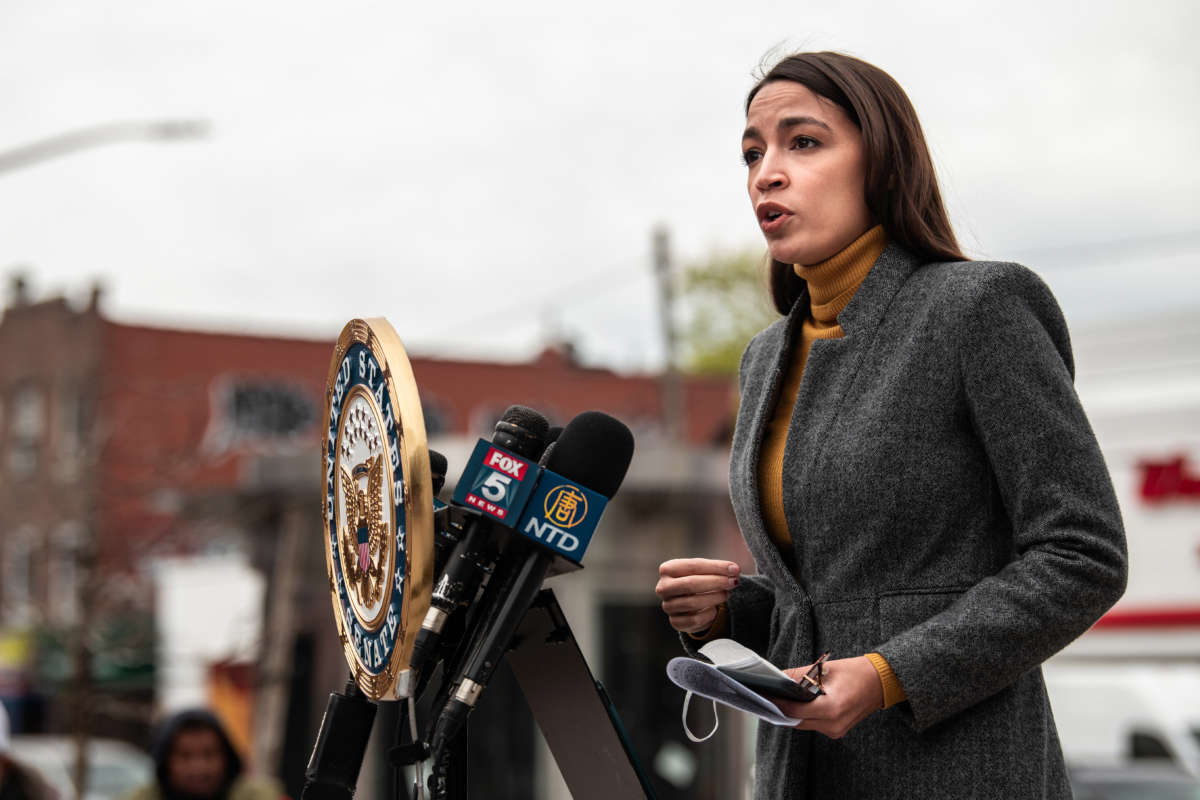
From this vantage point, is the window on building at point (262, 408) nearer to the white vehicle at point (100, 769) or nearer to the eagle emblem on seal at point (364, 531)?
the white vehicle at point (100, 769)

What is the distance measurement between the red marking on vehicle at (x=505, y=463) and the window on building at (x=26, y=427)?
29.6 metres

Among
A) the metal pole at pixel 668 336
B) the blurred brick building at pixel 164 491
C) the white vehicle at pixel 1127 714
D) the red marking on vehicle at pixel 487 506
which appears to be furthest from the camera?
the metal pole at pixel 668 336

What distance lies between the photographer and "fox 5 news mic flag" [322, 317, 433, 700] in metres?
1.66

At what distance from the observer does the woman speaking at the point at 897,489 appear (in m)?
1.64

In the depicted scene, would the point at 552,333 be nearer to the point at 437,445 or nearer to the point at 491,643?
the point at 437,445

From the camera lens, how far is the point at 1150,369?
12570 millimetres

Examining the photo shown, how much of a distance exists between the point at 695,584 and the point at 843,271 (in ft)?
1.55

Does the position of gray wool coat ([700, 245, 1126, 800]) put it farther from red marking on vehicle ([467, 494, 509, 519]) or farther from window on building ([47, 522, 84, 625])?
window on building ([47, 522, 84, 625])

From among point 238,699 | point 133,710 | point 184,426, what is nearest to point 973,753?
point 133,710

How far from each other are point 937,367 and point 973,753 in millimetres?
463

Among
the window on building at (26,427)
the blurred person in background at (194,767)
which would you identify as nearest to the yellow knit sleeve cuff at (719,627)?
the blurred person in background at (194,767)

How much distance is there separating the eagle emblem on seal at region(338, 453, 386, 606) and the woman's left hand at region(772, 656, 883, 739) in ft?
1.75

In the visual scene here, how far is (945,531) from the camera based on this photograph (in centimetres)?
173

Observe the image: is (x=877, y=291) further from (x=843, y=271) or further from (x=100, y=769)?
(x=100, y=769)
